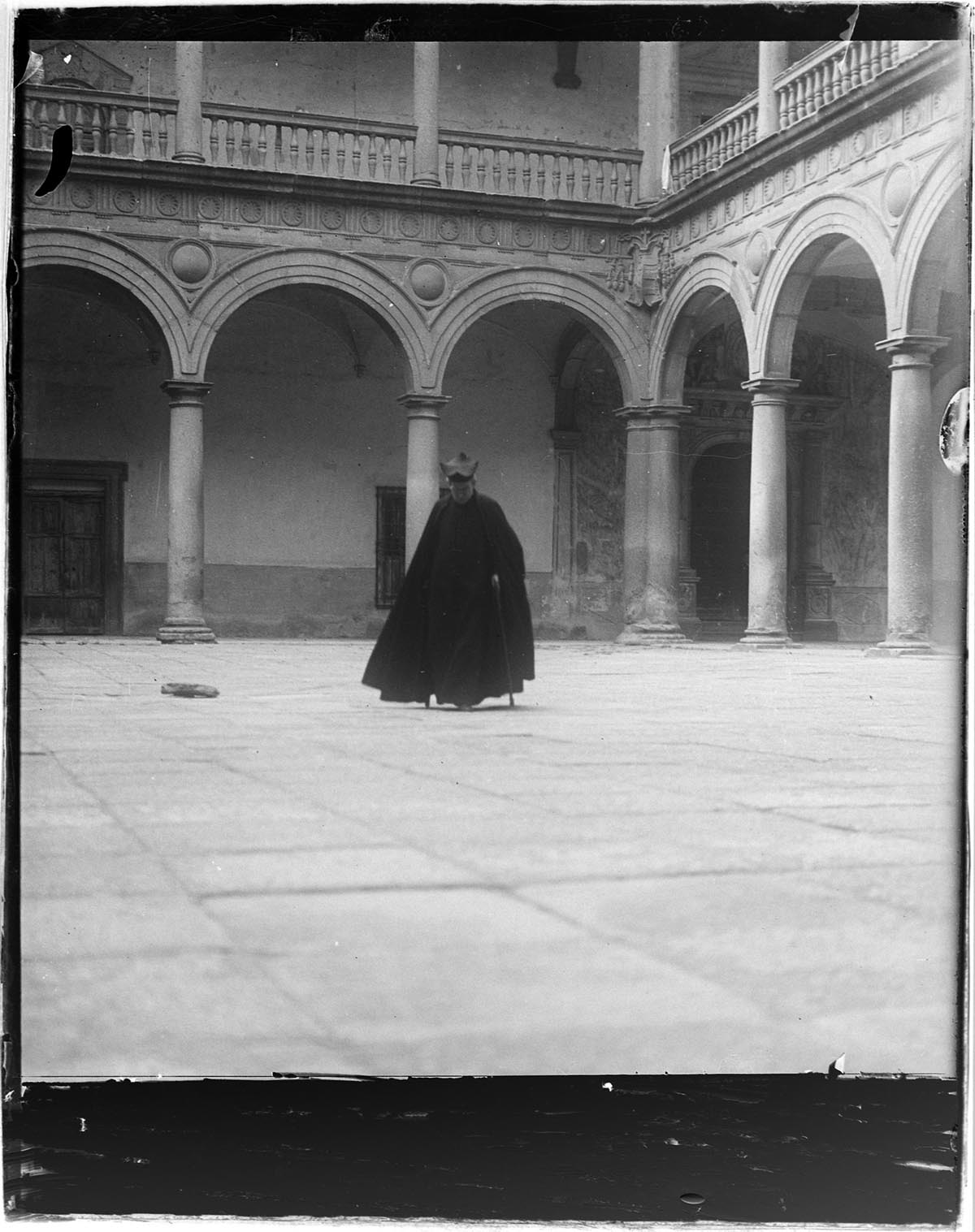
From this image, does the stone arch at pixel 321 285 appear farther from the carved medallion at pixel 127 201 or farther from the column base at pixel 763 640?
the column base at pixel 763 640

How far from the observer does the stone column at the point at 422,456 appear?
14.0 meters

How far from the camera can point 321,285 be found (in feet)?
49.4

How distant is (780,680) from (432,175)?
20.8 ft

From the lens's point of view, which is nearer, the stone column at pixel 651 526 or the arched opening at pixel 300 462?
the stone column at pixel 651 526

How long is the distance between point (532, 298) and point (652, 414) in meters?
1.89

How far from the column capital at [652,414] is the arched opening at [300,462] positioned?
2.74m

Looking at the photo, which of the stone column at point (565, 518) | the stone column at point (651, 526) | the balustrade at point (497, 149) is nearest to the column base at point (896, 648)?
the stone column at point (651, 526)

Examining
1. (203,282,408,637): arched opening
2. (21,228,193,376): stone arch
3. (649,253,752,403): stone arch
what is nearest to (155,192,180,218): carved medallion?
(21,228,193,376): stone arch

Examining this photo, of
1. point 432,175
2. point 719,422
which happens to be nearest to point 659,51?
point 432,175

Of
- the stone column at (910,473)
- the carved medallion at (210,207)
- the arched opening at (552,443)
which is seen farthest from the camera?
the arched opening at (552,443)

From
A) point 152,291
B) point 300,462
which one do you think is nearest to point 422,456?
point 300,462

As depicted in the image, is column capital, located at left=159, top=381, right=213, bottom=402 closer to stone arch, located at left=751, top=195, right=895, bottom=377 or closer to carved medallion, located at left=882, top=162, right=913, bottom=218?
stone arch, located at left=751, top=195, right=895, bottom=377

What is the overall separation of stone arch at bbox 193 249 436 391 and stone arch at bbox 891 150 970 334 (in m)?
5.43

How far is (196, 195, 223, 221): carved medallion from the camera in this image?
529 inches
